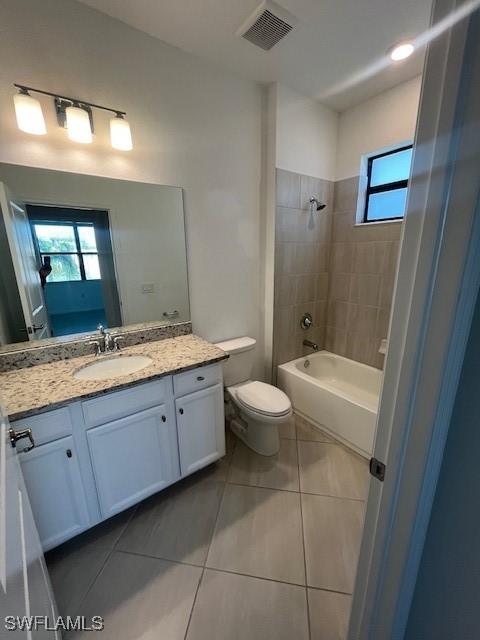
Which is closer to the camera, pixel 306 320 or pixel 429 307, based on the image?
pixel 429 307

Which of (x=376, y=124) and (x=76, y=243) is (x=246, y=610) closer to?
(x=76, y=243)

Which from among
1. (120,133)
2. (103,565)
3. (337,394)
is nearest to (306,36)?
(120,133)

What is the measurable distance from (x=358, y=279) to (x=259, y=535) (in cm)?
211

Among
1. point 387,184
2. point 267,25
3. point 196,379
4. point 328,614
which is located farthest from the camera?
point 387,184

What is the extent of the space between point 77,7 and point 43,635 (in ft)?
8.18

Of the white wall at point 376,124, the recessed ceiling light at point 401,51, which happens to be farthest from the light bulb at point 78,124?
the white wall at point 376,124

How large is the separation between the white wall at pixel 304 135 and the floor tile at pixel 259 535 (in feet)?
7.69

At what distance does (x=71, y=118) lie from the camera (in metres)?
1.34

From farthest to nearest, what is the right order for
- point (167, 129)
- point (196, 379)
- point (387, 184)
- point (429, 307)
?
point (387, 184), point (167, 129), point (196, 379), point (429, 307)

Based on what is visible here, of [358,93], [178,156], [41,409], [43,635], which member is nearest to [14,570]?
[43,635]

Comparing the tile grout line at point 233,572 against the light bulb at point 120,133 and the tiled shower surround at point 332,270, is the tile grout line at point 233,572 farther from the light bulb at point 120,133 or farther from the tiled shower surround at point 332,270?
the light bulb at point 120,133

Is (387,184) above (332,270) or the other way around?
above

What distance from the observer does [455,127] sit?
1.55ft

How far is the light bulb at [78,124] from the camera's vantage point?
4.37ft
